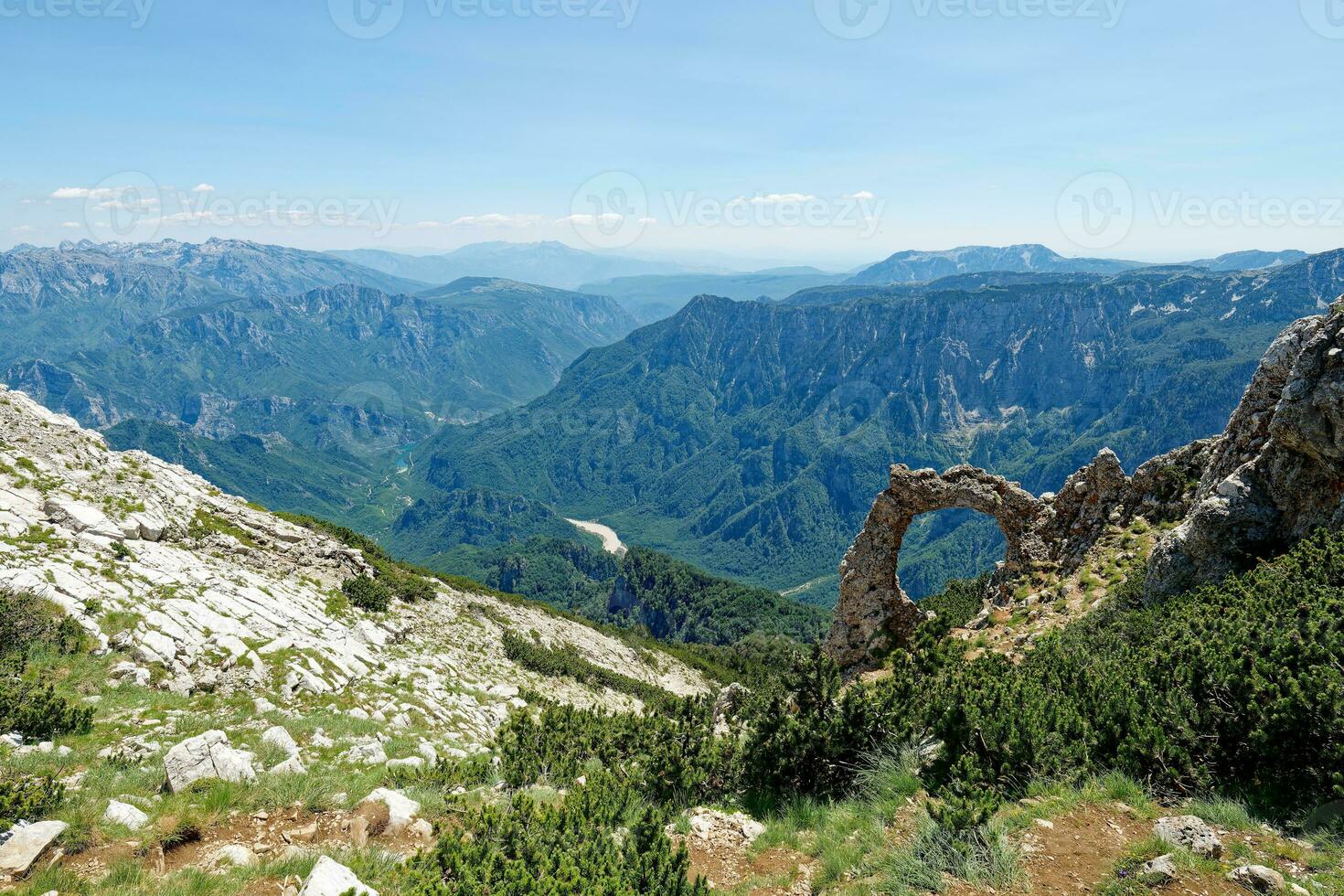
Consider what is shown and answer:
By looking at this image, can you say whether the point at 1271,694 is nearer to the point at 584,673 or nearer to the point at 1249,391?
the point at 1249,391

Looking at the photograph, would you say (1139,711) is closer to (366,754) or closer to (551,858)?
(551,858)

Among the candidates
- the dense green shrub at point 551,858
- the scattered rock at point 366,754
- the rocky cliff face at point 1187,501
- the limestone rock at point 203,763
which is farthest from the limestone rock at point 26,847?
the rocky cliff face at point 1187,501

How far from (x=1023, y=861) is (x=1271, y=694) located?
17.3 feet

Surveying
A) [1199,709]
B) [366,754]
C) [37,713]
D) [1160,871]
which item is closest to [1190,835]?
[1160,871]

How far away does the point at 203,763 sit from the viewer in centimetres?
1240

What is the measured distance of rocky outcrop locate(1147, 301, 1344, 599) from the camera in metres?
17.4

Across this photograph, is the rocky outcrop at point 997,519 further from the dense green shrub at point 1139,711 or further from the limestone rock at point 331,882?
the limestone rock at point 331,882

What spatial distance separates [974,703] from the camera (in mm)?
11625

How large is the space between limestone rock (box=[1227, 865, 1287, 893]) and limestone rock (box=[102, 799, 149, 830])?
16.2m

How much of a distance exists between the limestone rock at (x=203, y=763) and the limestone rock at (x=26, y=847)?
7.86 feet

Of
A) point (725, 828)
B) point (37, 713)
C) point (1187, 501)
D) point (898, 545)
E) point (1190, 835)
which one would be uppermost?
point (1187, 501)

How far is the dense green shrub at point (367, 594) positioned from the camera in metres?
39.2

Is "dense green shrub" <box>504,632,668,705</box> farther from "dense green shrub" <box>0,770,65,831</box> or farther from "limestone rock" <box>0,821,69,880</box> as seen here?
"limestone rock" <box>0,821,69,880</box>

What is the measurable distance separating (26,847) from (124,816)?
5.06ft
